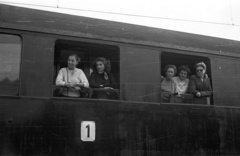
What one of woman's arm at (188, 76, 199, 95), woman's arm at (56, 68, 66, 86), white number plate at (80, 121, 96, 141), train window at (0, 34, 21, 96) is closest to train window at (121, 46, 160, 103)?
white number plate at (80, 121, 96, 141)

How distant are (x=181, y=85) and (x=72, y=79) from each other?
208cm

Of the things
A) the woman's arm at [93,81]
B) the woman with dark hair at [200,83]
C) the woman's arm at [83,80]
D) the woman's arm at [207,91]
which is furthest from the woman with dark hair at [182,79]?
the woman's arm at [83,80]

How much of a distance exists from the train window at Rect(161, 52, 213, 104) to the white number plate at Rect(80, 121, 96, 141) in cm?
149

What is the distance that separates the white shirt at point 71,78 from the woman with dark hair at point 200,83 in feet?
6.78

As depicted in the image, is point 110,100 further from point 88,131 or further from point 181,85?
point 181,85

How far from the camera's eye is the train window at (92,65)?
199 inches

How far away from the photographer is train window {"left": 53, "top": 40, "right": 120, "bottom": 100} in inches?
199

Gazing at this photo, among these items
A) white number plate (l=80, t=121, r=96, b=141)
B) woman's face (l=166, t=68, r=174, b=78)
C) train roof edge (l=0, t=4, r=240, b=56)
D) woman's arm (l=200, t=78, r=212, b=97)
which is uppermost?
train roof edge (l=0, t=4, r=240, b=56)

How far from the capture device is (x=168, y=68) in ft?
19.0

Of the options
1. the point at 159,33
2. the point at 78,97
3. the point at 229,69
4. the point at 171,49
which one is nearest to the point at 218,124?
the point at 229,69

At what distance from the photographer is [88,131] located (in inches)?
189

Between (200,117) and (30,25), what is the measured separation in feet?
10.7

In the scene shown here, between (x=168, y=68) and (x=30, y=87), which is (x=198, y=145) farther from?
(x=30, y=87)

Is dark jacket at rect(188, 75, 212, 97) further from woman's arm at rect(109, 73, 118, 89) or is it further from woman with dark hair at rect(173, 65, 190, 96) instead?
woman's arm at rect(109, 73, 118, 89)
